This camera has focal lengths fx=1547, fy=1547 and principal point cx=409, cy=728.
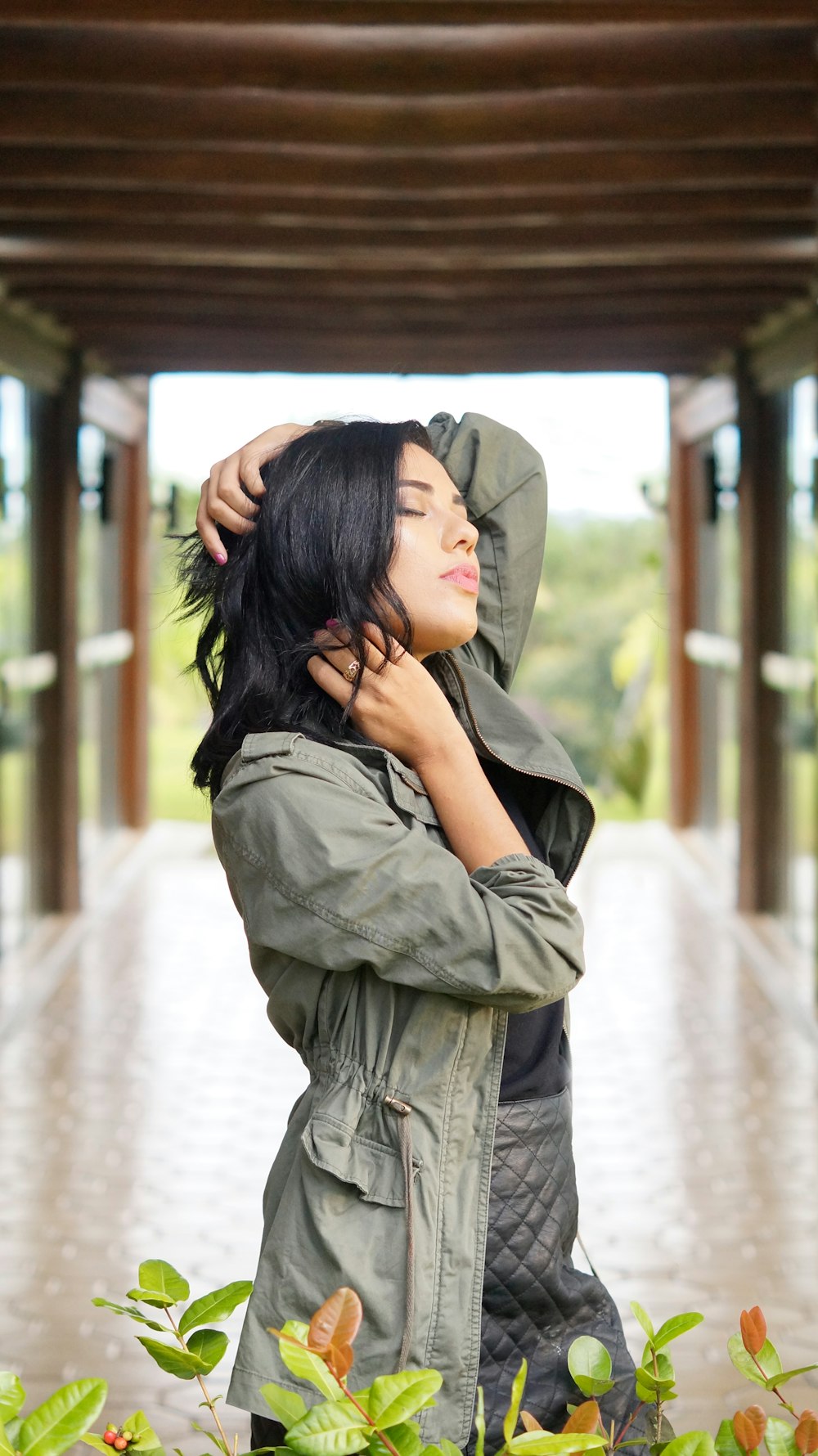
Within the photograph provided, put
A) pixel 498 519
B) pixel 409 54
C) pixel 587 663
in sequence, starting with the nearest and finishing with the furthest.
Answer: pixel 498 519
pixel 409 54
pixel 587 663

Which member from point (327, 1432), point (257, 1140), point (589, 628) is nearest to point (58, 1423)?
point (327, 1432)

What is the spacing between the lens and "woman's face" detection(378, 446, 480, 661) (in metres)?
1.28

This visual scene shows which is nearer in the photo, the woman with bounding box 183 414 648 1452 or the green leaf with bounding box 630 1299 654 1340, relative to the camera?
the green leaf with bounding box 630 1299 654 1340

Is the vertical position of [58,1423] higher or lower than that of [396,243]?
lower

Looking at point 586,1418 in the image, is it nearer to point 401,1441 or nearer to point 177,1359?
point 401,1441

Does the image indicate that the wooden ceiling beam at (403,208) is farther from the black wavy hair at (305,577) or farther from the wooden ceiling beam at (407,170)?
the black wavy hair at (305,577)

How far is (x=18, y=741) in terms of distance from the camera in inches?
265

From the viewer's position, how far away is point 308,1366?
0.93 metres

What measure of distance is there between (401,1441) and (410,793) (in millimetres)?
535

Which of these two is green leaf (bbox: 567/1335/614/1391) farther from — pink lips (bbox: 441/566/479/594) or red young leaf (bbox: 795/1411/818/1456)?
pink lips (bbox: 441/566/479/594)

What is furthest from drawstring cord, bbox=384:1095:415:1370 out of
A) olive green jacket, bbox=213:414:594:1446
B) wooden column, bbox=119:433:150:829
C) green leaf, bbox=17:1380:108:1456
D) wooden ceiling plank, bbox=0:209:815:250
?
wooden column, bbox=119:433:150:829

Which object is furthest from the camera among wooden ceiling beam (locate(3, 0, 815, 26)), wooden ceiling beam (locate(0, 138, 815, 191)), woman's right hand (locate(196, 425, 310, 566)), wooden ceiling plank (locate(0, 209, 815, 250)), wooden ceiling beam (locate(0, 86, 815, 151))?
wooden ceiling plank (locate(0, 209, 815, 250))

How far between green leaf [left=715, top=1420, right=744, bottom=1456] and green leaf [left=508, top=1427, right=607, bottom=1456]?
14 cm

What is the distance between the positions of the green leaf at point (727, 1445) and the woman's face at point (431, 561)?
0.64 meters
